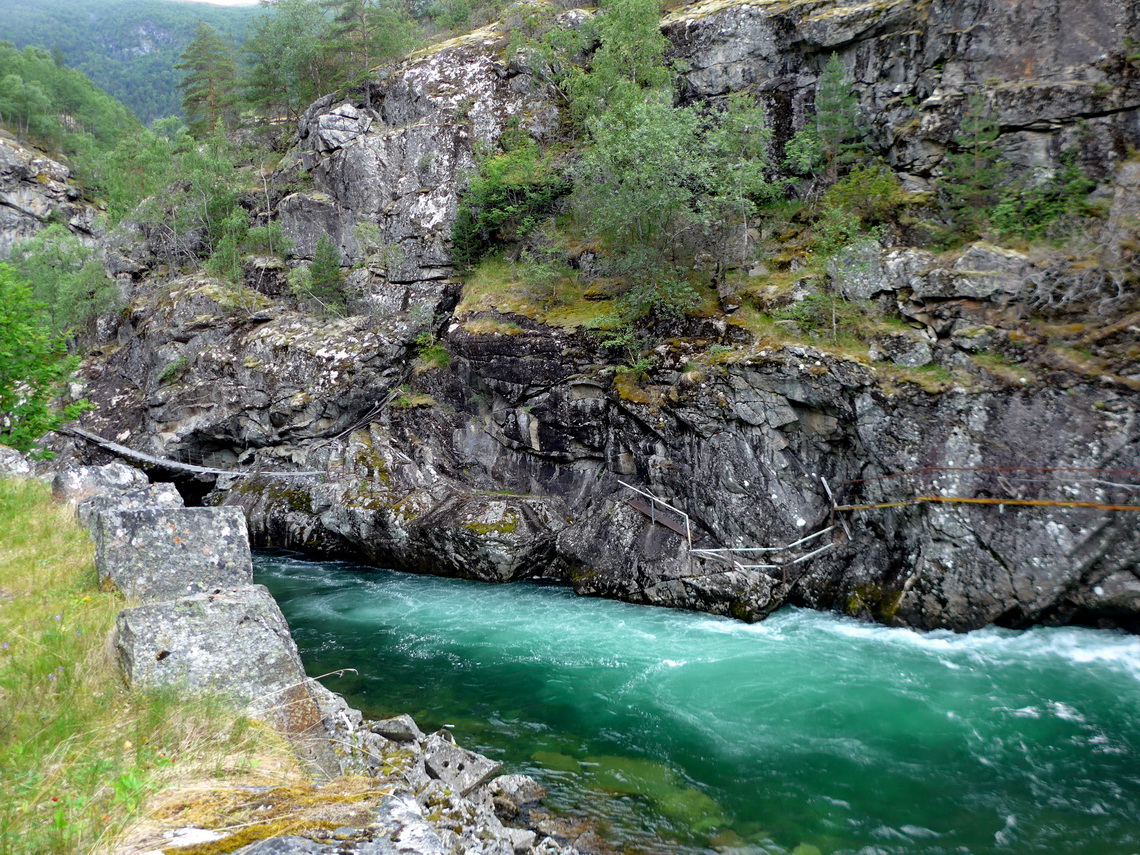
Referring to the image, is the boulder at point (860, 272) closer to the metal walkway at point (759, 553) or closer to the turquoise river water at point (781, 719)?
the metal walkway at point (759, 553)

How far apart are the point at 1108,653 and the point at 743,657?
5.81 meters

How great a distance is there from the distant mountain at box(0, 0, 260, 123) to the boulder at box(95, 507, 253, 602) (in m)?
128

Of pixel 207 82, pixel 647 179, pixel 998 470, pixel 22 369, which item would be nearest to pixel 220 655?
pixel 22 369

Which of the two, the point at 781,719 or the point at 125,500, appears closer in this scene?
the point at 125,500

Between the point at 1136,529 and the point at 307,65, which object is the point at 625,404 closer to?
the point at 1136,529

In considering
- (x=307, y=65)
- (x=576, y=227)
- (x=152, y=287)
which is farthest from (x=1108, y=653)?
(x=307, y=65)

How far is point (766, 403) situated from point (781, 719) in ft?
23.3

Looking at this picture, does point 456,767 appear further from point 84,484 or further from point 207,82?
point 207,82

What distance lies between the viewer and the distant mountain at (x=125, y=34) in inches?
4476

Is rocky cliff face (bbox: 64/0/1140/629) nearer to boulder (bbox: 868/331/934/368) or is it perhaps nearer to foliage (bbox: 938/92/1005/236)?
boulder (bbox: 868/331/934/368)

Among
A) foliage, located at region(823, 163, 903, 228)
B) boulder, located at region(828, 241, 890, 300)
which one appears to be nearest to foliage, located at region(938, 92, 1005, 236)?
foliage, located at region(823, 163, 903, 228)

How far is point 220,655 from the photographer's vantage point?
4145mm

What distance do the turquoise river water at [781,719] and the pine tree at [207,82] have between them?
38.0 m

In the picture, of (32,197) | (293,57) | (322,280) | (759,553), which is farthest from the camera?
(32,197)
